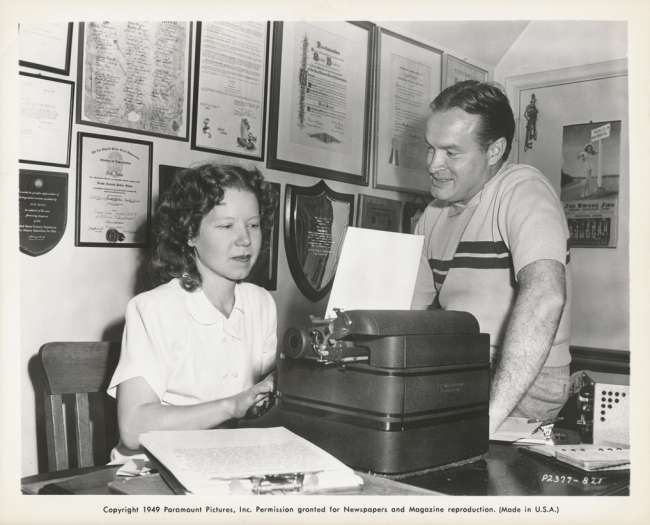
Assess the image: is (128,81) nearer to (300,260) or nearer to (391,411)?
(300,260)

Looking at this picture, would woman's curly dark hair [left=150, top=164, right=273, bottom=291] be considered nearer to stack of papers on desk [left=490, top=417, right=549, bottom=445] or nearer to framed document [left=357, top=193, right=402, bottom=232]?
stack of papers on desk [left=490, top=417, right=549, bottom=445]

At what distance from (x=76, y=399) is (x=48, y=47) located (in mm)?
941

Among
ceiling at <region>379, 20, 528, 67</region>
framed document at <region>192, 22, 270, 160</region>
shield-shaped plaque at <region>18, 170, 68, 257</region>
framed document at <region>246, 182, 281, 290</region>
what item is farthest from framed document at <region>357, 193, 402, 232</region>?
shield-shaped plaque at <region>18, 170, 68, 257</region>

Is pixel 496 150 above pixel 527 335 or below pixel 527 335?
above

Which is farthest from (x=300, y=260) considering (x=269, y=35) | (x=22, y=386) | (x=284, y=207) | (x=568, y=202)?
(x=568, y=202)

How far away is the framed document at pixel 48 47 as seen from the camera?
175 cm

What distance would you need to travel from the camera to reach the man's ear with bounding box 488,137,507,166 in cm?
199

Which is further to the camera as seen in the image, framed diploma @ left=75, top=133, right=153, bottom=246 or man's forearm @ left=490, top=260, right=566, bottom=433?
framed diploma @ left=75, top=133, right=153, bottom=246

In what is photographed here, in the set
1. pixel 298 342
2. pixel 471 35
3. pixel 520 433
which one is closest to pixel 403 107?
pixel 471 35

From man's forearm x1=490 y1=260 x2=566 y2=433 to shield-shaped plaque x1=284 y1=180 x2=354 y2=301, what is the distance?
106cm

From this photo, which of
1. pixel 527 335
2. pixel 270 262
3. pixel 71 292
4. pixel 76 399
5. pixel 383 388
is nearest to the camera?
pixel 383 388

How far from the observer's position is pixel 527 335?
1.59 metres

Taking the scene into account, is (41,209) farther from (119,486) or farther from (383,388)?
(383,388)

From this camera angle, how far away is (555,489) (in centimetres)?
111
